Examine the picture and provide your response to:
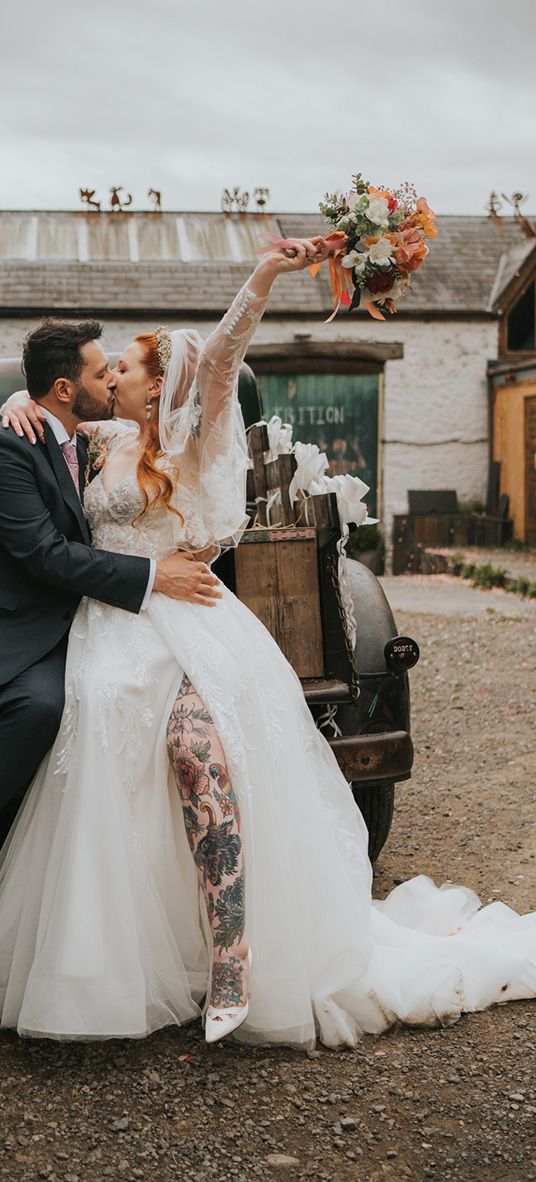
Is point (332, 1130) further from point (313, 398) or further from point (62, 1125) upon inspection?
point (313, 398)

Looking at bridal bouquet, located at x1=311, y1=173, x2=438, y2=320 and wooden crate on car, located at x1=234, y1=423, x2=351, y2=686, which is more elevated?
bridal bouquet, located at x1=311, y1=173, x2=438, y2=320

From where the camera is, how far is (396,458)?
15.8 metres

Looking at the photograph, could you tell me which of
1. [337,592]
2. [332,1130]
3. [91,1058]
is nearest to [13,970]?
[91,1058]

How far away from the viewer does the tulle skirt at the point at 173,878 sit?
2713mm

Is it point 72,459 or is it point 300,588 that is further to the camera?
point 300,588

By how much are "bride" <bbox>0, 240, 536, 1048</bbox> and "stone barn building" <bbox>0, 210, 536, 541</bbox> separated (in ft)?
39.0

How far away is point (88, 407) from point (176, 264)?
43.1 feet

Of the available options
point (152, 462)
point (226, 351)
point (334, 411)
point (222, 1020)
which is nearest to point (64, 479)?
point (152, 462)

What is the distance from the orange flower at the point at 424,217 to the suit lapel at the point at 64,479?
1165 millimetres

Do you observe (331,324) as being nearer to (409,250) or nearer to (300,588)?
(300,588)

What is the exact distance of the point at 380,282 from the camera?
2867 mm

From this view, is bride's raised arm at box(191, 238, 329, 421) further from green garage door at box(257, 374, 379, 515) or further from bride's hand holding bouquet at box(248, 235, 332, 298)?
green garage door at box(257, 374, 379, 515)

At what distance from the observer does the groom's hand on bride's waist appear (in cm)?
305

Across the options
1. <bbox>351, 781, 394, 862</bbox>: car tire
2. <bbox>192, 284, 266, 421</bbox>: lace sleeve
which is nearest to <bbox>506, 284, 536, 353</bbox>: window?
<bbox>351, 781, 394, 862</bbox>: car tire
